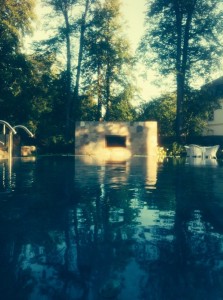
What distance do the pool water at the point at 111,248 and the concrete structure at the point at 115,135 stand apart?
22.8 metres

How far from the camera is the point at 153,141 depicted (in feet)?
94.1

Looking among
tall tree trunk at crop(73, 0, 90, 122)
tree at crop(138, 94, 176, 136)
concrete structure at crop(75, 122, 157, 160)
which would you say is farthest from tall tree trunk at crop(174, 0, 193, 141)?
tall tree trunk at crop(73, 0, 90, 122)

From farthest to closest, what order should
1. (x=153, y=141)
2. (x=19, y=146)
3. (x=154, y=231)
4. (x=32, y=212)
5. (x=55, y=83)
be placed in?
(x=55, y=83), (x=153, y=141), (x=19, y=146), (x=32, y=212), (x=154, y=231)

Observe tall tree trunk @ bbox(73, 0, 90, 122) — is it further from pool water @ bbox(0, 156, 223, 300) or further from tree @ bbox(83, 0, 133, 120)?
pool water @ bbox(0, 156, 223, 300)

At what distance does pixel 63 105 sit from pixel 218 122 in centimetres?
2014

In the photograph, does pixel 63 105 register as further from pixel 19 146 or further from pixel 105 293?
pixel 105 293

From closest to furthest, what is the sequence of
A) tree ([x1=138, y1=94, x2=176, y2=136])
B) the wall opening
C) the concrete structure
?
1. the concrete structure
2. the wall opening
3. tree ([x1=138, y1=94, x2=176, y2=136])

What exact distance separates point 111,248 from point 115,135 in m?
25.9

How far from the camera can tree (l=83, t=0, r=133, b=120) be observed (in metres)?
34.8

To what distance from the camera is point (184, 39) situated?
29.4m

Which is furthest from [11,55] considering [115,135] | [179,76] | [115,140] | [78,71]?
[179,76]

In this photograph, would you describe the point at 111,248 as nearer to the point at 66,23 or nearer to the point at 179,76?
the point at 179,76

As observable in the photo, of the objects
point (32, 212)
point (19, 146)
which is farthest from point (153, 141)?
point (32, 212)

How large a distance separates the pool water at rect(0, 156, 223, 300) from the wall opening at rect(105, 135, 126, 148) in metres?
23.5
